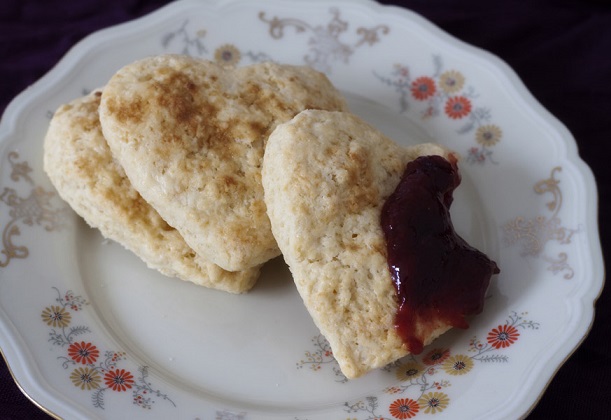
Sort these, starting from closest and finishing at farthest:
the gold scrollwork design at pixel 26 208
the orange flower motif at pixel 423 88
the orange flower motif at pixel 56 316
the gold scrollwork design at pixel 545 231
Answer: the orange flower motif at pixel 56 316
the gold scrollwork design at pixel 545 231
the gold scrollwork design at pixel 26 208
the orange flower motif at pixel 423 88

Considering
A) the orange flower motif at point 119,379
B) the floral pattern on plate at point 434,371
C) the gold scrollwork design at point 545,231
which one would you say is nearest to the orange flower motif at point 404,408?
the floral pattern on plate at point 434,371

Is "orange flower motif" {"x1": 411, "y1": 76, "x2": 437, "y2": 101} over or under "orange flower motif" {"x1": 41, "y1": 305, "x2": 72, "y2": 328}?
under

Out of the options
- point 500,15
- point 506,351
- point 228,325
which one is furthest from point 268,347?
point 500,15

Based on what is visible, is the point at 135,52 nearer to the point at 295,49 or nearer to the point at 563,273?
the point at 295,49

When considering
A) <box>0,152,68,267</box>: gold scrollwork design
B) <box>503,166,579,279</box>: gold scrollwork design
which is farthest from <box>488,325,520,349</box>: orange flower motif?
<box>0,152,68,267</box>: gold scrollwork design

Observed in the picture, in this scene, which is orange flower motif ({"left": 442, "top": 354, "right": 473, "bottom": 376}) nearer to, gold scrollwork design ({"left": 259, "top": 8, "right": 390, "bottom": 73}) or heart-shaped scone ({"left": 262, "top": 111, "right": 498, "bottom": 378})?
heart-shaped scone ({"left": 262, "top": 111, "right": 498, "bottom": 378})

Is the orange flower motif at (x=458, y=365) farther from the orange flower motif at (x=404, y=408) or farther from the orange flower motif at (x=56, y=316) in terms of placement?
the orange flower motif at (x=56, y=316)
